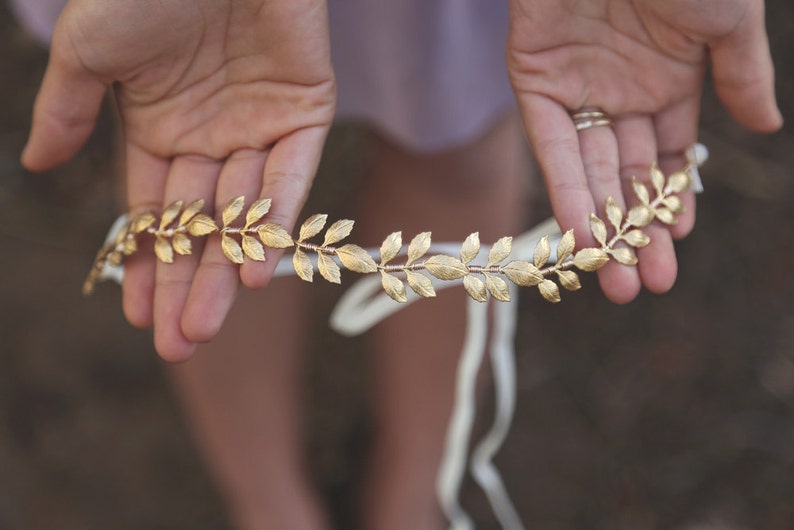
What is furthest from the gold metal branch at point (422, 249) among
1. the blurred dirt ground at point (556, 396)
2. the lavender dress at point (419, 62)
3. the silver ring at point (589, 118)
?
the blurred dirt ground at point (556, 396)

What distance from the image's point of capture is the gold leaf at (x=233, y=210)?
95 centimetres

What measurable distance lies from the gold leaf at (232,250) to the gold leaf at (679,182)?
547 millimetres

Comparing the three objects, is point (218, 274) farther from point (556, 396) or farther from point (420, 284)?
point (556, 396)

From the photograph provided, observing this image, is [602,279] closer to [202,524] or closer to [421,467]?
[421,467]

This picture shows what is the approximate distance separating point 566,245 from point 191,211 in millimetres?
461

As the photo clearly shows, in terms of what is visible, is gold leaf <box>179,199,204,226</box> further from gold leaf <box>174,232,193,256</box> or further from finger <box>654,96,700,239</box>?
finger <box>654,96,700,239</box>

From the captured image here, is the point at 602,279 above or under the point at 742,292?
above

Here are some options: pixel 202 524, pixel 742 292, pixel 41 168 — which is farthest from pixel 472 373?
pixel 742 292

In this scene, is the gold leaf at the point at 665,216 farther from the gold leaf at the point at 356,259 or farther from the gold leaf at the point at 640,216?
the gold leaf at the point at 356,259

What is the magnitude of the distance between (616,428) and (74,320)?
1341mm

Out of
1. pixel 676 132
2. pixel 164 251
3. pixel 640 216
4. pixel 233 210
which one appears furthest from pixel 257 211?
pixel 676 132

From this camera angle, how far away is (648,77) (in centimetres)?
105

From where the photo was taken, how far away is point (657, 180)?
1.00 m

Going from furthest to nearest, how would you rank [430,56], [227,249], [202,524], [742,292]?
[742,292] < [202,524] < [430,56] < [227,249]
